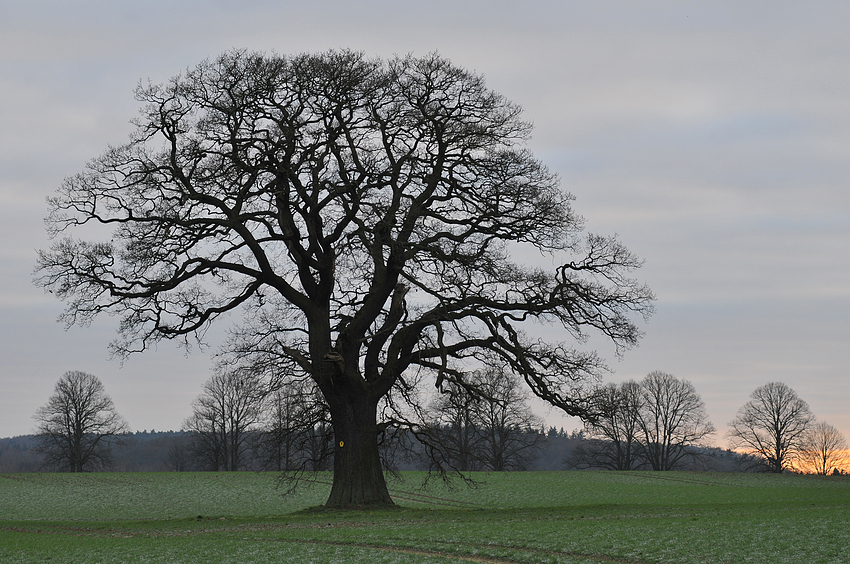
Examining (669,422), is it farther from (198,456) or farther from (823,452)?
(198,456)

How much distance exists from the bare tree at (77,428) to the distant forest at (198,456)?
1.83 m

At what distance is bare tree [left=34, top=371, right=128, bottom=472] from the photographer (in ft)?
233

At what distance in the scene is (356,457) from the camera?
24.9m

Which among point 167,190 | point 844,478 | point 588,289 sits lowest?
point 844,478

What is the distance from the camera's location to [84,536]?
2108 centimetres

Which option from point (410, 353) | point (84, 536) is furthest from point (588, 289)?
point (84, 536)

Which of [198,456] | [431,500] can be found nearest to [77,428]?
[198,456]

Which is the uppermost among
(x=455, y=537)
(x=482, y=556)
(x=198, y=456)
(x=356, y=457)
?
(x=356, y=457)

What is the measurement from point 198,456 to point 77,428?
12221mm

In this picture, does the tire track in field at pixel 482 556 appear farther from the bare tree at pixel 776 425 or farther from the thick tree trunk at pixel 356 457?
the bare tree at pixel 776 425

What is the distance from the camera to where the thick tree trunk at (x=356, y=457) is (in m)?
24.6

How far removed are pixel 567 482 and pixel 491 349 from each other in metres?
32.0

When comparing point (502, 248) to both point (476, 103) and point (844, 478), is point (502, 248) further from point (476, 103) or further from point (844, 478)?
point (844, 478)

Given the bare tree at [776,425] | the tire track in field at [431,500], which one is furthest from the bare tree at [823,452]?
the tire track in field at [431,500]
